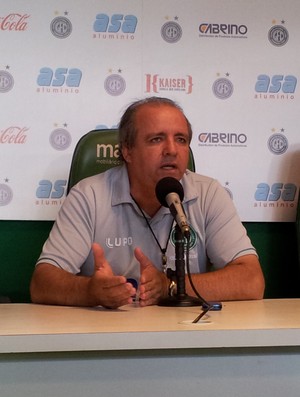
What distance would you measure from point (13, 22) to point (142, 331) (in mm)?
2212

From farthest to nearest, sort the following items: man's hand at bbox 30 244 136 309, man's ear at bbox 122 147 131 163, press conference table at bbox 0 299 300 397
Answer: man's ear at bbox 122 147 131 163 < man's hand at bbox 30 244 136 309 < press conference table at bbox 0 299 300 397

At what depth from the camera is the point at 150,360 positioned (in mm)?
1265

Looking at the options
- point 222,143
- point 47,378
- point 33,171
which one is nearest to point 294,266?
point 222,143

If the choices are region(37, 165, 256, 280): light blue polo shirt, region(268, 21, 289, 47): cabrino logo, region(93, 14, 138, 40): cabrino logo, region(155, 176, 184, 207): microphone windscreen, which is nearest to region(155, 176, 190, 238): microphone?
region(155, 176, 184, 207): microphone windscreen

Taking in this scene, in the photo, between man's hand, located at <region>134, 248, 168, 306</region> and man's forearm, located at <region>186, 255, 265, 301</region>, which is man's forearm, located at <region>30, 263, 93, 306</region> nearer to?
man's hand, located at <region>134, 248, 168, 306</region>

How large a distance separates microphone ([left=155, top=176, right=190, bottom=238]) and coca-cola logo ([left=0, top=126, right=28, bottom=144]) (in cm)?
138

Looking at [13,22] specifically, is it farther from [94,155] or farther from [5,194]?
[94,155]

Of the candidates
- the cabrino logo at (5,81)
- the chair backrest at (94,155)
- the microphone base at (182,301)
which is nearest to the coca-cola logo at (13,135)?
the cabrino logo at (5,81)

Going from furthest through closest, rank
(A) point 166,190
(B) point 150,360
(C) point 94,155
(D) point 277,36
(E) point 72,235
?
(D) point 277,36
(C) point 94,155
(E) point 72,235
(A) point 166,190
(B) point 150,360

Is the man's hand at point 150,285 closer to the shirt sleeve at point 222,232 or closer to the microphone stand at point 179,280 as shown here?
the microphone stand at point 179,280

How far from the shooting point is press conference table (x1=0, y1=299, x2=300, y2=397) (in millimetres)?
1231

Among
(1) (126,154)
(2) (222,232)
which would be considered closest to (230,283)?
(2) (222,232)

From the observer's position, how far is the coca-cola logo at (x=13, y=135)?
3.08 meters

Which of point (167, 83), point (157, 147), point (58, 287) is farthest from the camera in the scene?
point (167, 83)
